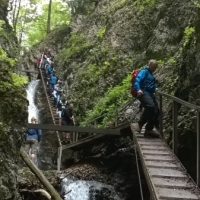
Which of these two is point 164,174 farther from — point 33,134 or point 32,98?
point 32,98

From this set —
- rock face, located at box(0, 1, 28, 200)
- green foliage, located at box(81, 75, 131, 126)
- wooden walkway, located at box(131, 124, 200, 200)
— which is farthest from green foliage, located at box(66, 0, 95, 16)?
rock face, located at box(0, 1, 28, 200)

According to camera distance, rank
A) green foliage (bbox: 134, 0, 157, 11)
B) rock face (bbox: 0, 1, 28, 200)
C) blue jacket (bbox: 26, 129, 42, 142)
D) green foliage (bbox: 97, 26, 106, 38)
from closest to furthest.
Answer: rock face (bbox: 0, 1, 28, 200) < blue jacket (bbox: 26, 129, 42, 142) < green foliage (bbox: 134, 0, 157, 11) < green foliage (bbox: 97, 26, 106, 38)

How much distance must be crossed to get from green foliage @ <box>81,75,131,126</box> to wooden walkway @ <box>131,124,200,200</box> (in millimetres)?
6904

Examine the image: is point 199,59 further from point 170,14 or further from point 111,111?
point 170,14

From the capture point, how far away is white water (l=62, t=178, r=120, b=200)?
10352mm

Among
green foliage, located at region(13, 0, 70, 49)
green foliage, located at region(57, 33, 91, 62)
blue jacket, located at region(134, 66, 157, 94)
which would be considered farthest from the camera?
green foliage, located at region(13, 0, 70, 49)

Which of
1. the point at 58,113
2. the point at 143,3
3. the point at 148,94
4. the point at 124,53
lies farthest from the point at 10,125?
the point at 143,3

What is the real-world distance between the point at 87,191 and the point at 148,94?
3.64 m

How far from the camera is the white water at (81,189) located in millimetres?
10352


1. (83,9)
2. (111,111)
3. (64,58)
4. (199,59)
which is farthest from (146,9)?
(83,9)

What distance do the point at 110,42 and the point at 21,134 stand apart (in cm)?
1572


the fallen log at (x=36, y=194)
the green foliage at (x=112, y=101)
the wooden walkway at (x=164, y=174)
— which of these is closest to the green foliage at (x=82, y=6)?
the green foliage at (x=112, y=101)

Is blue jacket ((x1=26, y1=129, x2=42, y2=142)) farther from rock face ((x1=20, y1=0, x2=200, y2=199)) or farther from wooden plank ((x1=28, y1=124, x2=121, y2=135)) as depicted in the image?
rock face ((x1=20, y1=0, x2=200, y2=199))

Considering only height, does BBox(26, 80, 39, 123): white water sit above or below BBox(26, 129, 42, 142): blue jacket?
above
